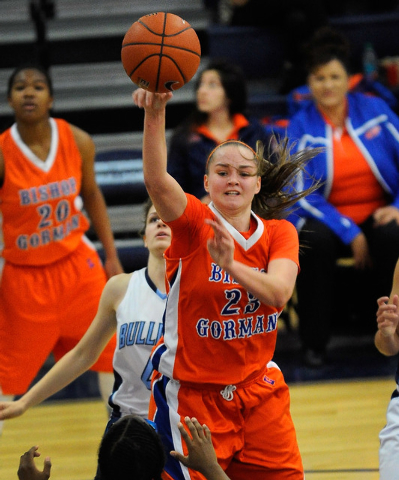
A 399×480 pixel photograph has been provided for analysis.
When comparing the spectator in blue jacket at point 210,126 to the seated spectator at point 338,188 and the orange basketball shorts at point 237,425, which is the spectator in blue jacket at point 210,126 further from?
the orange basketball shorts at point 237,425

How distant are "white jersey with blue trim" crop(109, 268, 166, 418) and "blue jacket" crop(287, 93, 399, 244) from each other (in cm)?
229

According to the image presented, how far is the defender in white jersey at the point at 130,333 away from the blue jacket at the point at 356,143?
2220 mm

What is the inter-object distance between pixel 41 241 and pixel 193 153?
1394 mm

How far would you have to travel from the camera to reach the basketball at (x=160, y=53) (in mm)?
2449

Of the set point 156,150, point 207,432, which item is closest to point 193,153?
point 156,150

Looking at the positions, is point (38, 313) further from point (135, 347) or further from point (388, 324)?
point (388, 324)

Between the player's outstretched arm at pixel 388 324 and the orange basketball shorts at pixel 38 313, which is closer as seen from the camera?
the player's outstretched arm at pixel 388 324

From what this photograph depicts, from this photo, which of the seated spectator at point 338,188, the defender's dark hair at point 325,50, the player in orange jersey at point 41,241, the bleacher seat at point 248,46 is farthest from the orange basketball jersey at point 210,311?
the bleacher seat at point 248,46

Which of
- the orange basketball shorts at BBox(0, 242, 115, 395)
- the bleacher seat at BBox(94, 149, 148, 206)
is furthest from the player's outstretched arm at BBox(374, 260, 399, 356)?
the bleacher seat at BBox(94, 149, 148, 206)

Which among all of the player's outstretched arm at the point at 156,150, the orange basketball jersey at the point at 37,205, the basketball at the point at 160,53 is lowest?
the orange basketball jersey at the point at 37,205

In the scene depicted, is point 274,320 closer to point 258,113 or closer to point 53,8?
point 258,113

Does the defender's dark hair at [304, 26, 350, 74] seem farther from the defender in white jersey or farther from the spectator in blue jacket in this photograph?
the defender in white jersey

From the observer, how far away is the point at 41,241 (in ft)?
14.2

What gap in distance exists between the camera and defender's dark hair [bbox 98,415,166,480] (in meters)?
2.15
